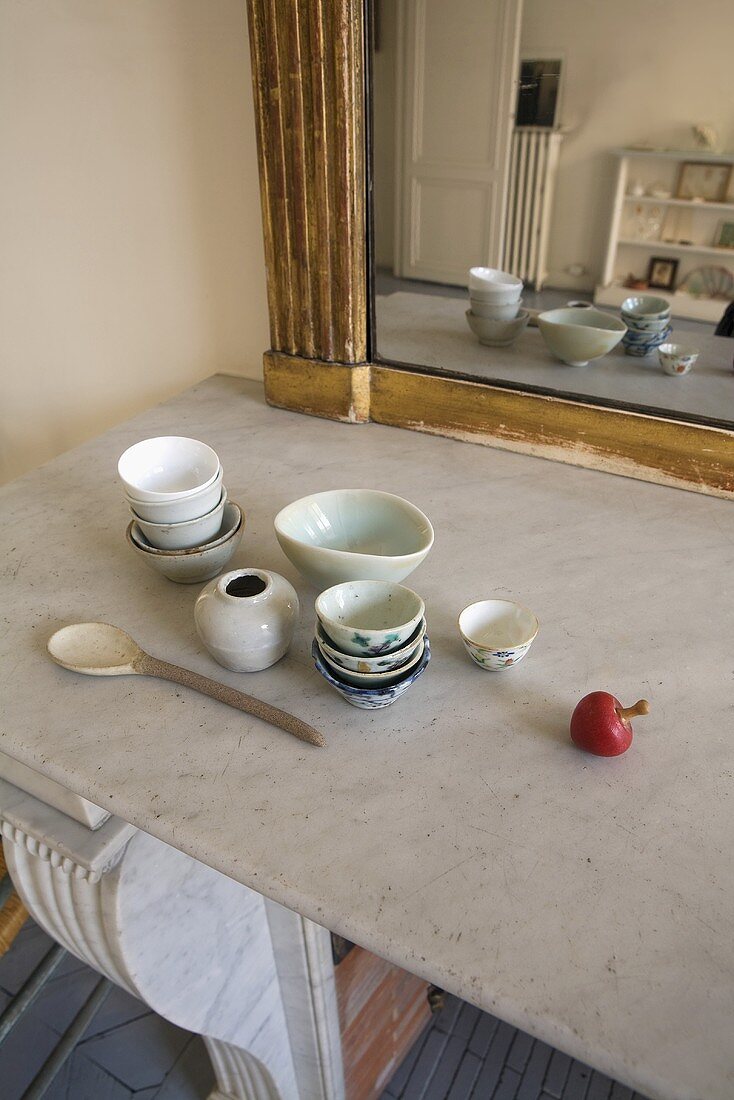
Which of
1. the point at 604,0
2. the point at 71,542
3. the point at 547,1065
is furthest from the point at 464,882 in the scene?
the point at 547,1065

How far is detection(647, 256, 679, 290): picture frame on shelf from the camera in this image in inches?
35.7

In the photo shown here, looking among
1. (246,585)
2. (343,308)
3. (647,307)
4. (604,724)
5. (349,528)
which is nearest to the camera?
(604,724)

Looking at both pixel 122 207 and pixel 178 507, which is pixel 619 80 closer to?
pixel 178 507

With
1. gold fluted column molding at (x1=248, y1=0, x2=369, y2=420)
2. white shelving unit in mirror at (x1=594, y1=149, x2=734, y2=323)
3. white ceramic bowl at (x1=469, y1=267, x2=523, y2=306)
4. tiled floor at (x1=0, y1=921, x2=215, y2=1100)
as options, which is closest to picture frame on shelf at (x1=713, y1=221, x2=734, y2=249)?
white shelving unit in mirror at (x1=594, y1=149, x2=734, y2=323)

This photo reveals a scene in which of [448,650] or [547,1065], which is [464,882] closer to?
[448,650]

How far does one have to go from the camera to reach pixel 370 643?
24.6 inches

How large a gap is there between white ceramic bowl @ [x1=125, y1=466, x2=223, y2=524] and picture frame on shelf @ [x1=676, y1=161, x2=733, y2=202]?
0.60 meters

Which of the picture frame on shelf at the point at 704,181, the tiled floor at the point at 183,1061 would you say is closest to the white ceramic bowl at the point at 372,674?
the picture frame on shelf at the point at 704,181

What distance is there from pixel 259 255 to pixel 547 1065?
53.9 inches

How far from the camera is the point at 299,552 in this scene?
0.73m

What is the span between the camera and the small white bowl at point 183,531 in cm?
77

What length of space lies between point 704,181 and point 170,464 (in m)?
0.65

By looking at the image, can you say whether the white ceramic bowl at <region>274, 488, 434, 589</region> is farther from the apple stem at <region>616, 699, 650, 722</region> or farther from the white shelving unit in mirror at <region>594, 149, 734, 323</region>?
the white shelving unit in mirror at <region>594, 149, 734, 323</region>

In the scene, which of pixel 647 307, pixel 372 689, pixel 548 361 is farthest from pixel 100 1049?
pixel 647 307
